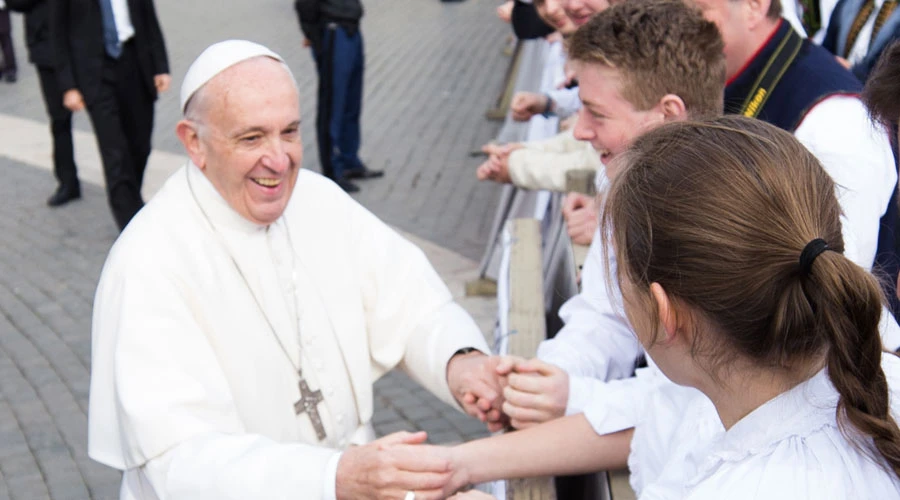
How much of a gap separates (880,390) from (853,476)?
0.13 m

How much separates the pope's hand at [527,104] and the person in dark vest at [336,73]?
122 inches

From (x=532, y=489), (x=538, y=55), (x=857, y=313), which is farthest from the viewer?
(x=538, y=55)

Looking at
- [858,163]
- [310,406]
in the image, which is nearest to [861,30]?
[858,163]

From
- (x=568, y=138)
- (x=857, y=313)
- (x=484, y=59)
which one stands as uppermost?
(x=857, y=313)

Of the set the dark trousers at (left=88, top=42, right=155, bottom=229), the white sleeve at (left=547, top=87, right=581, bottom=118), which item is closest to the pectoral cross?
the white sleeve at (left=547, top=87, right=581, bottom=118)

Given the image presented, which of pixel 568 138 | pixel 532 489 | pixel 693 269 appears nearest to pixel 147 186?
pixel 568 138

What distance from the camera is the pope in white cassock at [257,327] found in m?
→ 2.52

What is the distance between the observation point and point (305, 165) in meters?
8.97

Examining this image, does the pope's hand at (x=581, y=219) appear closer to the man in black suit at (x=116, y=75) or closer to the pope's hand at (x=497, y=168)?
the pope's hand at (x=497, y=168)

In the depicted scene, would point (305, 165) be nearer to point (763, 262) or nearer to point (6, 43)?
point (6, 43)

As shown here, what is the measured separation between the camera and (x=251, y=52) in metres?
2.83

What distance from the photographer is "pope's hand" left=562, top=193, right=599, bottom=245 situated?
12.3 feet

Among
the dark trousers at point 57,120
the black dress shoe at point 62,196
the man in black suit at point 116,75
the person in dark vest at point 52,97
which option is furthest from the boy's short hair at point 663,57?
the black dress shoe at point 62,196

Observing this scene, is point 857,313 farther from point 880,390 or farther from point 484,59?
point 484,59
